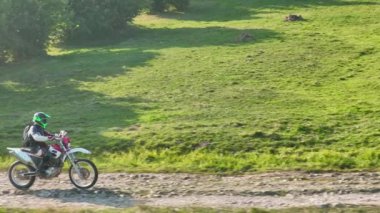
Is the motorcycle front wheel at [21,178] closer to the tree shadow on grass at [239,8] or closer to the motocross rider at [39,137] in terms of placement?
the motocross rider at [39,137]

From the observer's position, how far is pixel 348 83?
81.3ft

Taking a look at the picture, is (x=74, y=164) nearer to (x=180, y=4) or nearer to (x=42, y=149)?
(x=42, y=149)

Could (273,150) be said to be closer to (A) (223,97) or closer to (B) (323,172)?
(B) (323,172)

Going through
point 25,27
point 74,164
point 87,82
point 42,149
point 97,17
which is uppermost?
point 25,27

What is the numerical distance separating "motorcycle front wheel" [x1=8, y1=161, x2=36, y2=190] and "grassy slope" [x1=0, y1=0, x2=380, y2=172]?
2.01 m

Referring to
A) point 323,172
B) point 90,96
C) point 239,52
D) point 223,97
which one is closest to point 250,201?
point 323,172

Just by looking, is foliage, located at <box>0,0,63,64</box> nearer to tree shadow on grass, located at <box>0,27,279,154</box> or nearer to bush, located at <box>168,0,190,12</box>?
tree shadow on grass, located at <box>0,27,279,154</box>

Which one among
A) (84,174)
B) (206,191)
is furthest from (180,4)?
(206,191)

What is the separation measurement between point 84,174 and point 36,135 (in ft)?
4.20

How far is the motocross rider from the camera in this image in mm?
14500

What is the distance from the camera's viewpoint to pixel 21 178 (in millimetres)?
14828

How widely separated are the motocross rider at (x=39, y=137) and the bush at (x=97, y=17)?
26.5 m

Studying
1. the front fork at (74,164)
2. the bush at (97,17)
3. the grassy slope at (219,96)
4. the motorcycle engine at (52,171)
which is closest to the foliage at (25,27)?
the grassy slope at (219,96)

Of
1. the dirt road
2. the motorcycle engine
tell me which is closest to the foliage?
the dirt road
